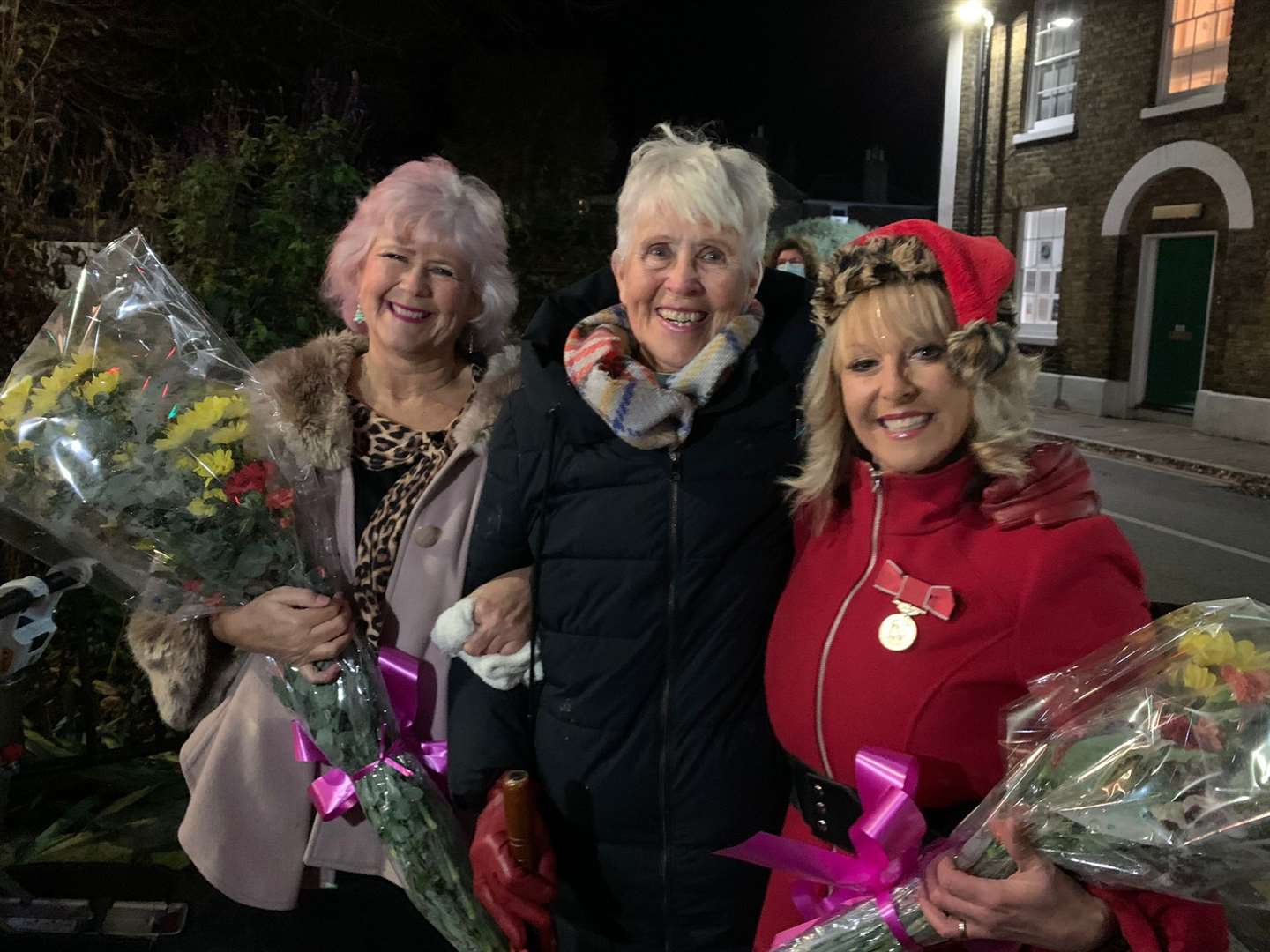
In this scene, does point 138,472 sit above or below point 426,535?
above

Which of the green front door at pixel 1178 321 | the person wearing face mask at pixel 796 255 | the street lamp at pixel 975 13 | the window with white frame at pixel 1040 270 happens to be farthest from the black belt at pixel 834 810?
the street lamp at pixel 975 13

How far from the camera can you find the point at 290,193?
15.9 feet

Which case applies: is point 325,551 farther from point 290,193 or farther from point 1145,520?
point 1145,520

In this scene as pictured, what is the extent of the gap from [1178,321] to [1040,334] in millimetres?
2365

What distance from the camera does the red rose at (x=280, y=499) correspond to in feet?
6.65

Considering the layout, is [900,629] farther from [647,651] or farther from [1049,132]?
[1049,132]

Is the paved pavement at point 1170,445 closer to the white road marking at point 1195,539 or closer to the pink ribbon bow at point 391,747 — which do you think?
the white road marking at point 1195,539

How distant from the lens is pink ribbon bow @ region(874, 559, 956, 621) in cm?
158

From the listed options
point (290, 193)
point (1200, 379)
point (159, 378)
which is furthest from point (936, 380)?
point (1200, 379)

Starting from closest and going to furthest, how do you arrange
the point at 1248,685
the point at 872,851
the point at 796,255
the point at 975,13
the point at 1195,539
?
the point at 1248,685, the point at 872,851, the point at 796,255, the point at 1195,539, the point at 975,13

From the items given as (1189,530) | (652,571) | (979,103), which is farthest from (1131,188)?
(652,571)

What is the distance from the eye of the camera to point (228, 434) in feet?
6.59

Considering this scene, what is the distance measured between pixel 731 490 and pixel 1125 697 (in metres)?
0.81

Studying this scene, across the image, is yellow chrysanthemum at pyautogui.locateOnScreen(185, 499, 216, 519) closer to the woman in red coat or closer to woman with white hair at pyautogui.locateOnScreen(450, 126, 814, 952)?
woman with white hair at pyautogui.locateOnScreen(450, 126, 814, 952)
